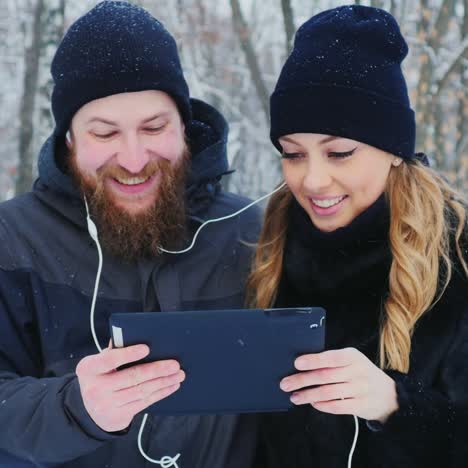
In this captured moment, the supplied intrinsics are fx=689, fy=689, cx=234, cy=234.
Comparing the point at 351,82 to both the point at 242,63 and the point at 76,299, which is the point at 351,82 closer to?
the point at 76,299

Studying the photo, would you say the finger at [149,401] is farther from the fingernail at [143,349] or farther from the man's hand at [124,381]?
the fingernail at [143,349]

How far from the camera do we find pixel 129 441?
2.57 metres

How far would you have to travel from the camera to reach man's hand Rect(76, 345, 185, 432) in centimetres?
197

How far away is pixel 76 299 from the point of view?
8.61ft

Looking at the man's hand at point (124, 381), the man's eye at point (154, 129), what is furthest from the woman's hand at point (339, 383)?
the man's eye at point (154, 129)

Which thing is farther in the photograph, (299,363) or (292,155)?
(292,155)

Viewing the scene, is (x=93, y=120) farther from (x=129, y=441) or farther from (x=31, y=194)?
(x=129, y=441)

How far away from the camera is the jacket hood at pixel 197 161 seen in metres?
2.73

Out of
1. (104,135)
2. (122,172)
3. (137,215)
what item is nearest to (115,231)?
(137,215)

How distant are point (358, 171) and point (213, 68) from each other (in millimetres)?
11631

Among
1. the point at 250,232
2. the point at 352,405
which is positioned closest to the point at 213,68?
the point at 250,232

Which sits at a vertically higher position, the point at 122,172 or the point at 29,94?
the point at 122,172

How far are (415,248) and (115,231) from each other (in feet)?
3.72

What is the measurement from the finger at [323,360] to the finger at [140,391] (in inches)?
15.3
